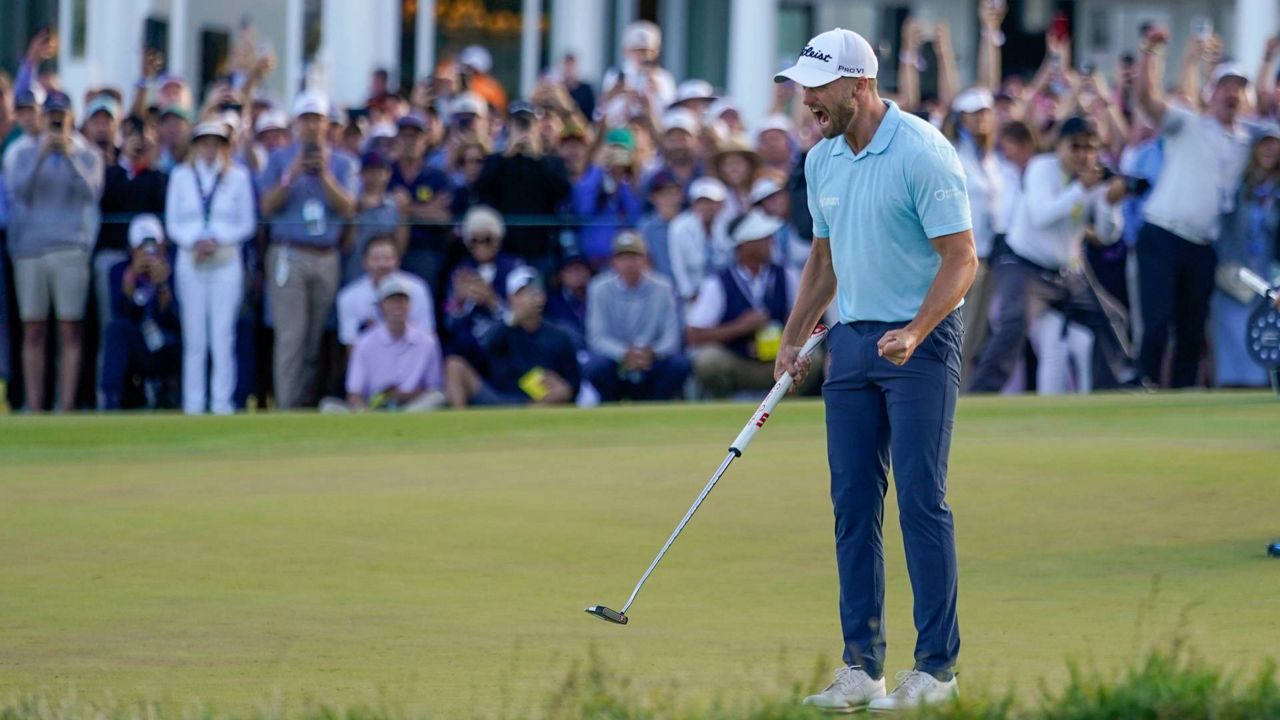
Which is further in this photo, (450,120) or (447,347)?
(450,120)

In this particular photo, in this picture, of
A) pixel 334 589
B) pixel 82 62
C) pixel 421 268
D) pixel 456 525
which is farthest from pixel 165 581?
pixel 82 62

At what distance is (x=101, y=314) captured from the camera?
16891mm

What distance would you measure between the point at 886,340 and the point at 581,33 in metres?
25.3

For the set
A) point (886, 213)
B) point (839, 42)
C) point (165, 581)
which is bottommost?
point (165, 581)

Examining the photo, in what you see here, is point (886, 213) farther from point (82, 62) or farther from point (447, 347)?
point (82, 62)

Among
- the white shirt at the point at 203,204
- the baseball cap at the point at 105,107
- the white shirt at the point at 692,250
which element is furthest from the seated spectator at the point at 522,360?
the baseball cap at the point at 105,107

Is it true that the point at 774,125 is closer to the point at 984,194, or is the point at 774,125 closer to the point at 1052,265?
the point at 984,194

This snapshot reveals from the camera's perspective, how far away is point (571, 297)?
55.2 feet

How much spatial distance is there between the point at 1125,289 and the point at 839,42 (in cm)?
1134

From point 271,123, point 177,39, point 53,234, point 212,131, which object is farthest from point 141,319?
point 177,39

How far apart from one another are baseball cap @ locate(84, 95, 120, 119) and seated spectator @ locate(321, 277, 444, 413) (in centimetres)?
340

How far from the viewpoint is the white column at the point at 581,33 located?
101ft

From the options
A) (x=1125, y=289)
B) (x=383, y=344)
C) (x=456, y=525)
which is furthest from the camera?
(x=1125, y=289)

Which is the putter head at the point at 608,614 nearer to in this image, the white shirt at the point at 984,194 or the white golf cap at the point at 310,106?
the white shirt at the point at 984,194
